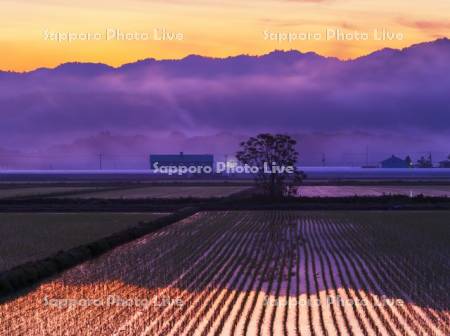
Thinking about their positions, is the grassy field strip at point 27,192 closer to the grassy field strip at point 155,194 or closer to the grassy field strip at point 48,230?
the grassy field strip at point 155,194

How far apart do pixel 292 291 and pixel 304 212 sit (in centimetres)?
3331

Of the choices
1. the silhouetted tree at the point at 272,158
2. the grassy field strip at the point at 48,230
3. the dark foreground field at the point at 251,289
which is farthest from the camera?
the silhouetted tree at the point at 272,158

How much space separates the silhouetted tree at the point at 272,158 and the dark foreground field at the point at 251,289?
27875mm

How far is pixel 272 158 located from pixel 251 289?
4567cm

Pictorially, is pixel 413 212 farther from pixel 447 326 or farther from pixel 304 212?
pixel 447 326

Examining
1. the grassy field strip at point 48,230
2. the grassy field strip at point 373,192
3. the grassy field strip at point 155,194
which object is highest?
the grassy field strip at point 155,194

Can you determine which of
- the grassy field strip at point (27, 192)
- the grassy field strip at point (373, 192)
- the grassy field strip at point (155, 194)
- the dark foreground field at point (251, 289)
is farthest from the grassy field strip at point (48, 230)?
the grassy field strip at point (373, 192)

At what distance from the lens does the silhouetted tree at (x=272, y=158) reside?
66000 millimetres

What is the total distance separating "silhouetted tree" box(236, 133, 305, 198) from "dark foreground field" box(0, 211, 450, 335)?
27.9 meters

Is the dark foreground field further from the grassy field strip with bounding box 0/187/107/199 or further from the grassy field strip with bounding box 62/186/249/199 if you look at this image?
the grassy field strip with bounding box 0/187/107/199

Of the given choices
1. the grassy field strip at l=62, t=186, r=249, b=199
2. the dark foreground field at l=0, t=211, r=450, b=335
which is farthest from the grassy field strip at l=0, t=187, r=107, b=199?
the dark foreground field at l=0, t=211, r=450, b=335

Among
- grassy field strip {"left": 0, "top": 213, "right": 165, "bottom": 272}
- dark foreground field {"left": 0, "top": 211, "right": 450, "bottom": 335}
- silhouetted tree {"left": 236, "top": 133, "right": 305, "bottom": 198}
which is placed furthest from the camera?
silhouetted tree {"left": 236, "top": 133, "right": 305, "bottom": 198}

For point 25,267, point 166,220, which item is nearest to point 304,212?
point 166,220

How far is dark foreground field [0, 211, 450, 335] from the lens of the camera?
1753 cm
